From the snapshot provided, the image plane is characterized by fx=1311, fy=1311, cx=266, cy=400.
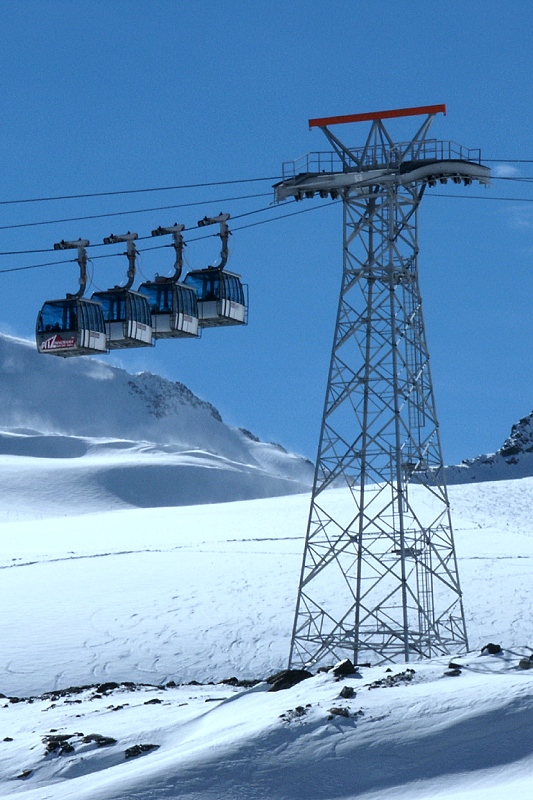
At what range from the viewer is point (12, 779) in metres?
21.0

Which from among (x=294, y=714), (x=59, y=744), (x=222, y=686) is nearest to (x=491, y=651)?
(x=294, y=714)

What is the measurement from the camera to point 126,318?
28703mm

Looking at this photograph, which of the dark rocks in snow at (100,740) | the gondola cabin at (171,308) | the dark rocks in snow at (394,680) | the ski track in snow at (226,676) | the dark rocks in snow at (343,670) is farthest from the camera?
the gondola cabin at (171,308)

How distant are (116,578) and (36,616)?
6.96 meters

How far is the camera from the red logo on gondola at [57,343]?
29.1m

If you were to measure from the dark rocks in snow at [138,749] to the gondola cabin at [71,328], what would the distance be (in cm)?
1011

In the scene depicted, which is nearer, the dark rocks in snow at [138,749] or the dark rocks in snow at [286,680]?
the dark rocks in snow at [138,749]

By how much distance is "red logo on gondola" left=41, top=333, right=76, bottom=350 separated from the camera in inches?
1144

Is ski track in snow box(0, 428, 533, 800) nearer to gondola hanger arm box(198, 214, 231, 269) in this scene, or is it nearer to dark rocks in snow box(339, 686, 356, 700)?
dark rocks in snow box(339, 686, 356, 700)

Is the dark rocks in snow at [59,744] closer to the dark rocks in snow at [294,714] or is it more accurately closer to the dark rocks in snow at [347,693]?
the dark rocks in snow at [294,714]

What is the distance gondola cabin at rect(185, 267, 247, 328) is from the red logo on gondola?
2.93 m

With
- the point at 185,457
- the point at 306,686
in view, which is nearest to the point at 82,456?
the point at 185,457

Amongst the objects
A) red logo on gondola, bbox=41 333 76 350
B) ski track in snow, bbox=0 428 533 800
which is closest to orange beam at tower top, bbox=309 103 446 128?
red logo on gondola, bbox=41 333 76 350

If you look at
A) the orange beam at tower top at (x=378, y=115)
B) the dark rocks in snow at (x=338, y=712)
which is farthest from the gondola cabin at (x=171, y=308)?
the dark rocks in snow at (x=338, y=712)
